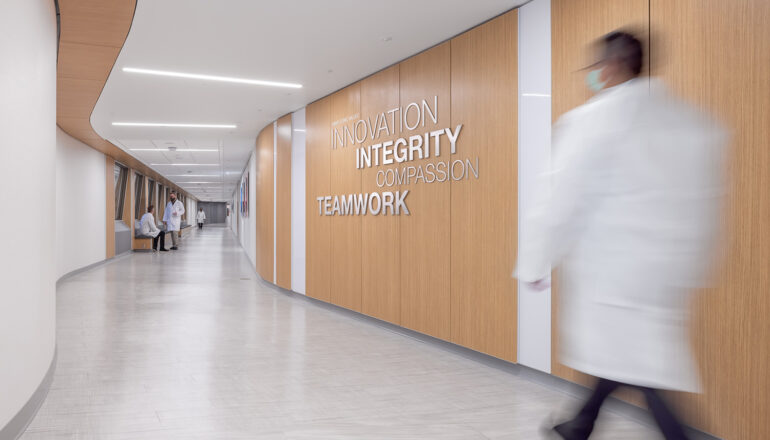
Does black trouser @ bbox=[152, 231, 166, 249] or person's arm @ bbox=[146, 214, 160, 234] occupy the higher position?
person's arm @ bbox=[146, 214, 160, 234]

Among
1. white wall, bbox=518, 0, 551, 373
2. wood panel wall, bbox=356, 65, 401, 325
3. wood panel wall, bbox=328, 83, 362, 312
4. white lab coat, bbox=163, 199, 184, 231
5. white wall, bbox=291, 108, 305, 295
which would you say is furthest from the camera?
white lab coat, bbox=163, 199, 184, 231

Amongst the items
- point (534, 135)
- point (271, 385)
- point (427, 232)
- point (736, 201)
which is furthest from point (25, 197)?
point (736, 201)

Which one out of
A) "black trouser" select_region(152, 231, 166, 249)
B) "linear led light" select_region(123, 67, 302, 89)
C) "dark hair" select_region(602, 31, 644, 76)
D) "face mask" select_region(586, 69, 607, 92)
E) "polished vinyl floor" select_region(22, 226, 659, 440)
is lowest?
"polished vinyl floor" select_region(22, 226, 659, 440)

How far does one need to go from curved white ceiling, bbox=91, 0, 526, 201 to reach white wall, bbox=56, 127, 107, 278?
100 inches

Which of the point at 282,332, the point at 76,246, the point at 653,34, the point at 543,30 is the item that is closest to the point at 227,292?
the point at 282,332

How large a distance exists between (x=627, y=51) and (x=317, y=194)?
246 inches

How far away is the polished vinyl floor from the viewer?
313 centimetres

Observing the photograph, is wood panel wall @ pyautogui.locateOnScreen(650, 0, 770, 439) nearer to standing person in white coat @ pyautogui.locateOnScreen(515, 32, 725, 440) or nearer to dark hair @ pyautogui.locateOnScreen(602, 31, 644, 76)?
standing person in white coat @ pyautogui.locateOnScreen(515, 32, 725, 440)

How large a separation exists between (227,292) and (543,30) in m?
7.01

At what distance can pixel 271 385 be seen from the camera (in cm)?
394

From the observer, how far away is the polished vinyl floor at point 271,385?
3135mm

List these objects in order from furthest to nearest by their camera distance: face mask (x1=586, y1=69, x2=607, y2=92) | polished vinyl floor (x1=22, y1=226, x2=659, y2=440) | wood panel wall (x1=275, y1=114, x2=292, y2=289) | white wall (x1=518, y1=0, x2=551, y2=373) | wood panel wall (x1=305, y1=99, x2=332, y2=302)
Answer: wood panel wall (x1=275, y1=114, x2=292, y2=289)
wood panel wall (x1=305, y1=99, x2=332, y2=302)
white wall (x1=518, y1=0, x2=551, y2=373)
polished vinyl floor (x1=22, y1=226, x2=659, y2=440)
face mask (x1=586, y1=69, x2=607, y2=92)

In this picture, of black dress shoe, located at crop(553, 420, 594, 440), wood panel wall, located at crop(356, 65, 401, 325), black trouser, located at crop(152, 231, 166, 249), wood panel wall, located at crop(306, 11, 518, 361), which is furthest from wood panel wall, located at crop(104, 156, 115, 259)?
black dress shoe, located at crop(553, 420, 594, 440)

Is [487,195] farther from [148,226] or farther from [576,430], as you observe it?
[148,226]
